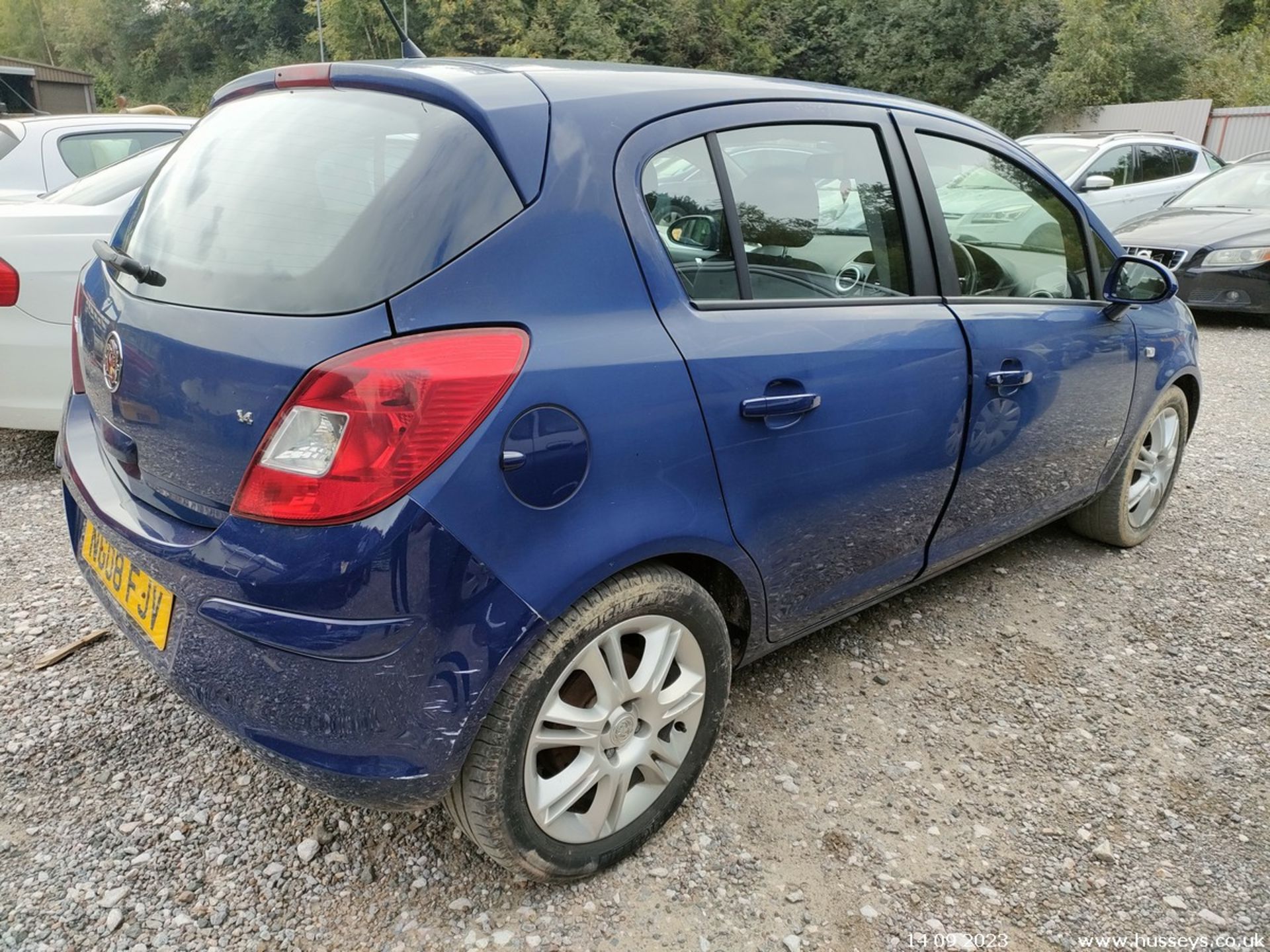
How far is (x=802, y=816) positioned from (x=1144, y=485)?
2.35 metres

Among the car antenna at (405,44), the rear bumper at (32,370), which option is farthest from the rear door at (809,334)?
the rear bumper at (32,370)

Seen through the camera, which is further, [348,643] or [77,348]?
[77,348]

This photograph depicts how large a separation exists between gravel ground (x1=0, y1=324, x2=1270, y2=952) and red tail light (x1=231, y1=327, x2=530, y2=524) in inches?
36.0

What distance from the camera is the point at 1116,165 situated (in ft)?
34.9

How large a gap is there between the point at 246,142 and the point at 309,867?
1590mm

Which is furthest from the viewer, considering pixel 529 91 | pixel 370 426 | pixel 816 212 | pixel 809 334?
pixel 816 212

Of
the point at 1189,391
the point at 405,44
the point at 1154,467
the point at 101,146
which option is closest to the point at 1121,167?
the point at 1189,391

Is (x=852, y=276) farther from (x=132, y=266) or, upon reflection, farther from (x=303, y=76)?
(x=132, y=266)

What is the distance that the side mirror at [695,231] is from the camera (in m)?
2.03

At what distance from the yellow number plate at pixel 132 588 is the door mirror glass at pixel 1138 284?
3.01 metres

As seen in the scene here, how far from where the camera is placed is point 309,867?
2.06 meters

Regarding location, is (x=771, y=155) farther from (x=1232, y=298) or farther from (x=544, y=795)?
(x=1232, y=298)

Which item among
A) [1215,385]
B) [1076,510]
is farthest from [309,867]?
[1215,385]

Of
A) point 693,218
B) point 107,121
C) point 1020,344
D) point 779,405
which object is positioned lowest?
point 1020,344
